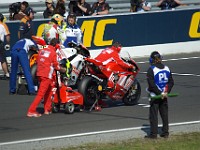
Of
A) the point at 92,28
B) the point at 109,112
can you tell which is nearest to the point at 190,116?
the point at 109,112

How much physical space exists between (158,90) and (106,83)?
11.7 feet

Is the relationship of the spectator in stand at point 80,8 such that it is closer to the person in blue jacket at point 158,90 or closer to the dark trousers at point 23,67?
the dark trousers at point 23,67

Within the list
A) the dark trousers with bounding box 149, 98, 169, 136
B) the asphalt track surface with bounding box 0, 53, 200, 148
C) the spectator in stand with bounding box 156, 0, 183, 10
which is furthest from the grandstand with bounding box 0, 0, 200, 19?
the dark trousers with bounding box 149, 98, 169, 136

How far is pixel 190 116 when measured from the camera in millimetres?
15742

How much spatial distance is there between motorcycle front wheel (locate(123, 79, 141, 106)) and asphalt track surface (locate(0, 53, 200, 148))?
0.14 m

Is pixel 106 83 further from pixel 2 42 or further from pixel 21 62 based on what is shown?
pixel 2 42

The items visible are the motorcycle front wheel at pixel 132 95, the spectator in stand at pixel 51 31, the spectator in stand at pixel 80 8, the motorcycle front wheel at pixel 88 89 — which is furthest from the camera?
the spectator in stand at pixel 80 8

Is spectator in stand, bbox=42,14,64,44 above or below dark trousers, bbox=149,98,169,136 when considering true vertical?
above

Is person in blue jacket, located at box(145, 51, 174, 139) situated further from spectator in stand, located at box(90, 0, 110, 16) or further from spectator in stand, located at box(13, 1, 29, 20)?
spectator in stand, located at box(90, 0, 110, 16)

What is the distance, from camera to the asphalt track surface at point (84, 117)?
46.9 ft

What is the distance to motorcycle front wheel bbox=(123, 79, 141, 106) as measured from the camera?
17.5 m

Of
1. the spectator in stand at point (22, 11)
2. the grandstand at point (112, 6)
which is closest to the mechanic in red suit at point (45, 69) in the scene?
the spectator in stand at point (22, 11)

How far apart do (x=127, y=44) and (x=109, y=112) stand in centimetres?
1001

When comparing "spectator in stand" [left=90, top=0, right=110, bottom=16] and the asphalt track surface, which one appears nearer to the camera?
the asphalt track surface
